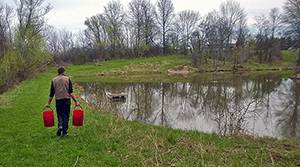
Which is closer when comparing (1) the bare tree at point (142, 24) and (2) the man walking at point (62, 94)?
(2) the man walking at point (62, 94)

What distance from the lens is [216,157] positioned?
952 cm

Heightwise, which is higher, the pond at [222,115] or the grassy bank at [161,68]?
the pond at [222,115]

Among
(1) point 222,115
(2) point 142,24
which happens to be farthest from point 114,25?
(1) point 222,115

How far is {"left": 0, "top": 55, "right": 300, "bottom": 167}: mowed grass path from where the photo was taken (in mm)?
8938

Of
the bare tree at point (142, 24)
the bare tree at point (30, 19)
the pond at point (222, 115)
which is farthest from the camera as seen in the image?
the bare tree at point (142, 24)

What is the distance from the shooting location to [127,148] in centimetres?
1016

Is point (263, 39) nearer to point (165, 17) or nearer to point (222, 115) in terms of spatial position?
point (165, 17)

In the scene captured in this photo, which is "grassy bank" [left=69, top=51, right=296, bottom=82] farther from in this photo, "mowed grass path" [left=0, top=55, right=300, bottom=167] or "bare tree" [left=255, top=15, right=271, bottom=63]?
"mowed grass path" [left=0, top=55, right=300, bottom=167]

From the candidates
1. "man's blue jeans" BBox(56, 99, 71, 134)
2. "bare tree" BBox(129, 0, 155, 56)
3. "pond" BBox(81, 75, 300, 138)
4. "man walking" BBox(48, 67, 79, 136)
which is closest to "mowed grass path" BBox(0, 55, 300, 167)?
"man's blue jeans" BBox(56, 99, 71, 134)

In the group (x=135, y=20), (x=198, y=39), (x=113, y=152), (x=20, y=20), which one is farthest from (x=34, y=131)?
(x=135, y=20)

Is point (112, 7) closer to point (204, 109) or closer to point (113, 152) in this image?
point (204, 109)

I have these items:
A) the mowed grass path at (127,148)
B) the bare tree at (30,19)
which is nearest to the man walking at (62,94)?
the mowed grass path at (127,148)

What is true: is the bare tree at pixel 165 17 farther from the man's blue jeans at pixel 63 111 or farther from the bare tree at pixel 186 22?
the man's blue jeans at pixel 63 111

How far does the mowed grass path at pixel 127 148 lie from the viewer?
8938mm
